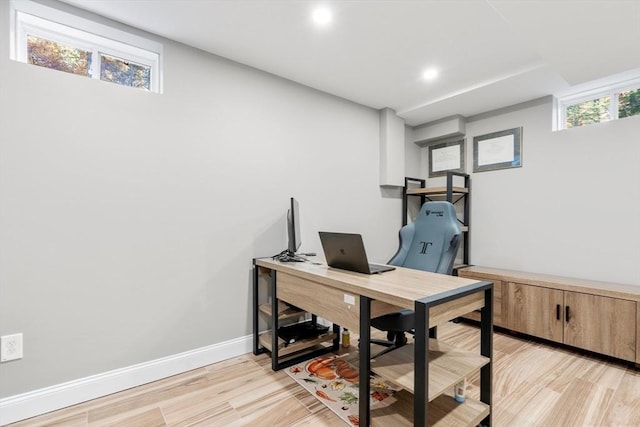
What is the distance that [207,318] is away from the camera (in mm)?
2277

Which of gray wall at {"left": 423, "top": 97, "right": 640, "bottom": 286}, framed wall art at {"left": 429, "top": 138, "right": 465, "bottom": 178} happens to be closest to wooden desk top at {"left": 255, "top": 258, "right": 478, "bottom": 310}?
gray wall at {"left": 423, "top": 97, "right": 640, "bottom": 286}

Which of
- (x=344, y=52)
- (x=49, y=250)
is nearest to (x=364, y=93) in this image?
(x=344, y=52)

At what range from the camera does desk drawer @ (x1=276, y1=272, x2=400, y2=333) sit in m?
1.49

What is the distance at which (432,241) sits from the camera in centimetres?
227

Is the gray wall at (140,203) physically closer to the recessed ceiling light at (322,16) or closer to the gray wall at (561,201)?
the recessed ceiling light at (322,16)

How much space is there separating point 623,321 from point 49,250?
3956 mm

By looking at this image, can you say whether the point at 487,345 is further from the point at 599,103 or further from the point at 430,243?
the point at 599,103

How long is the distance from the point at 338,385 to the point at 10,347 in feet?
6.26

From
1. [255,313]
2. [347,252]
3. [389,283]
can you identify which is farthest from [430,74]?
[255,313]

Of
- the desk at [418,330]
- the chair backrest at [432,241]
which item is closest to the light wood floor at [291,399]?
the desk at [418,330]

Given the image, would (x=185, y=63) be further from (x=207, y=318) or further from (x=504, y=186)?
(x=504, y=186)

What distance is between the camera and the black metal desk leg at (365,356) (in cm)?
142

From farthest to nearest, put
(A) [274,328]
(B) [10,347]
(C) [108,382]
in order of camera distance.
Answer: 1. (A) [274,328]
2. (C) [108,382]
3. (B) [10,347]

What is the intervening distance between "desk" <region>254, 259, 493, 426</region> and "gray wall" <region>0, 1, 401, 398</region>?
99cm
